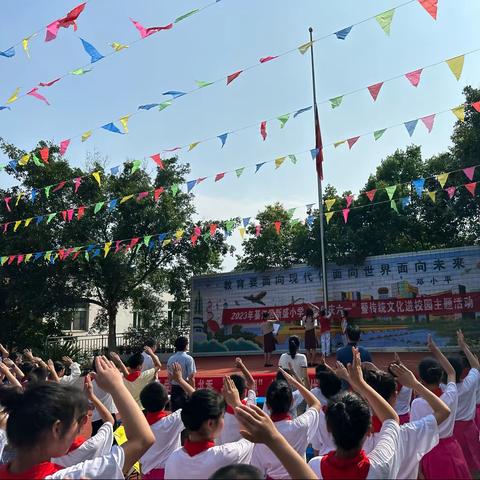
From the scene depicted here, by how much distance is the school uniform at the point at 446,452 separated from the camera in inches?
124

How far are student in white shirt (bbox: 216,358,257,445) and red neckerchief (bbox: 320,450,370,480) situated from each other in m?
1.01

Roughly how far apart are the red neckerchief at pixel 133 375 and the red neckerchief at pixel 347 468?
12.1 ft

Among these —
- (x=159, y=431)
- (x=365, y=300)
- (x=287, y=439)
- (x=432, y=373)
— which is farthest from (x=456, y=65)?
(x=365, y=300)

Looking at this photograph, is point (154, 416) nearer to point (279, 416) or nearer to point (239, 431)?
point (279, 416)

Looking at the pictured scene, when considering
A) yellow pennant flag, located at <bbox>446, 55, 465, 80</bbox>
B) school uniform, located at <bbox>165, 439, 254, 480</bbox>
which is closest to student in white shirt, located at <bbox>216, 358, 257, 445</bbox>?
school uniform, located at <bbox>165, 439, 254, 480</bbox>

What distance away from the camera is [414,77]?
7.33 metres

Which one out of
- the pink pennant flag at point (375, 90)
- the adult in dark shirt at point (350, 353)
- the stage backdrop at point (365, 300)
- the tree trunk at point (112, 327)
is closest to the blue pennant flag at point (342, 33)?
the pink pennant flag at point (375, 90)

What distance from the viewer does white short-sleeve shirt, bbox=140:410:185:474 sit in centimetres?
325

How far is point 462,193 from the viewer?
1327 centimetres

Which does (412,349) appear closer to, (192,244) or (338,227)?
(338,227)

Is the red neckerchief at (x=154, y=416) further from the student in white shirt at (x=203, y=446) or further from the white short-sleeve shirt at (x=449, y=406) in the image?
the white short-sleeve shirt at (x=449, y=406)

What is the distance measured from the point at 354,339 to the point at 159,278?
1223cm

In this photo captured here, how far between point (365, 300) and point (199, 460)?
12340 mm

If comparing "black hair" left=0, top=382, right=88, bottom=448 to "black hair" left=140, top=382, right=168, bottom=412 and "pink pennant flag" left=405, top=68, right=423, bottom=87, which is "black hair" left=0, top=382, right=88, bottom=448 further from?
"pink pennant flag" left=405, top=68, right=423, bottom=87
